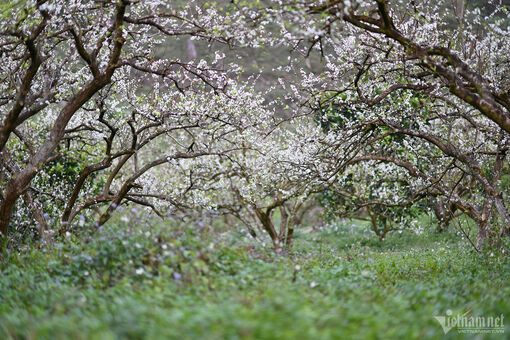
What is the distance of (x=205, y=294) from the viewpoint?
473 centimetres

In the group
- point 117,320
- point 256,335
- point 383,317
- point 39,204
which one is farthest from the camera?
point 39,204

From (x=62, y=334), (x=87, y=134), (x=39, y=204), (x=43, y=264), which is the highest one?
(x=87, y=134)

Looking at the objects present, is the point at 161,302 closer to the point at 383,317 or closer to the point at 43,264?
the point at 383,317

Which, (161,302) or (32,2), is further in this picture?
(32,2)

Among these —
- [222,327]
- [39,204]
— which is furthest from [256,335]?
[39,204]

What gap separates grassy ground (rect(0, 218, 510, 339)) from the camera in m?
3.66

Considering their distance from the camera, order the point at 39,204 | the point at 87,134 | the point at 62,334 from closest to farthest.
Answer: the point at 62,334 < the point at 39,204 < the point at 87,134

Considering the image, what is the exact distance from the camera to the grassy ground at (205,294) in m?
3.66

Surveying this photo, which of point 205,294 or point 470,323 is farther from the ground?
point 205,294

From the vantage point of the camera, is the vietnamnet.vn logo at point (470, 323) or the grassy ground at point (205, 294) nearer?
the grassy ground at point (205, 294)

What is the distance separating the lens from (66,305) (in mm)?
4500

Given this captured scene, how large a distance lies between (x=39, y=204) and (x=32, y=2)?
6.17 metres

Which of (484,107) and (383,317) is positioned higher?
(484,107)

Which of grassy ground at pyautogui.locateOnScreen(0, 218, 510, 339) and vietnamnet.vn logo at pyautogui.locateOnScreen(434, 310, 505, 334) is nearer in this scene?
grassy ground at pyautogui.locateOnScreen(0, 218, 510, 339)
